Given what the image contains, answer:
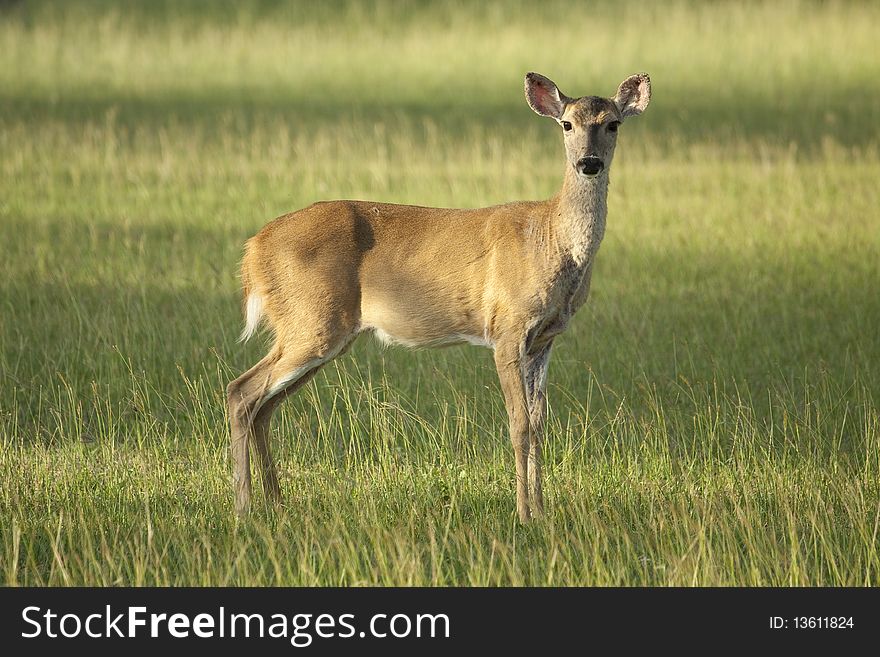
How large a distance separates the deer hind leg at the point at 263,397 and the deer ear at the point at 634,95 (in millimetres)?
1739

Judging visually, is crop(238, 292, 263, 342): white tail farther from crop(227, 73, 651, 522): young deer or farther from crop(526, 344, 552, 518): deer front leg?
crop(526, 344, 552, 518): deer front leg

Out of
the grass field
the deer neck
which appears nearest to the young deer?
the deer neck

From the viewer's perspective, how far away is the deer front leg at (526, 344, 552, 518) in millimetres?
7035

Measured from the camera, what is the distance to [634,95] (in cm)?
740

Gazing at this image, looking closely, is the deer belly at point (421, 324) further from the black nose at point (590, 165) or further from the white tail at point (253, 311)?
the black nose at point (590, 165)

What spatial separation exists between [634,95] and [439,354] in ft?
9.32

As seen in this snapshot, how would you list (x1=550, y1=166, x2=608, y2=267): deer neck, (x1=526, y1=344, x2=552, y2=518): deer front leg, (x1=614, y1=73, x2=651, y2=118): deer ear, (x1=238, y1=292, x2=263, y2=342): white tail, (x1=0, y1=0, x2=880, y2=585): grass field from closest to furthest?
(x1=0, y1=0, x2=880, y2=585): grass field
(x1=526, y1=344, x2=552, y2=518): deer front leg
(x1=550, y1=166, x2=608, y2=267): deer neck
(x1=614, y1=73, x2=651, y2=118): deer ear
(x1=238, y1=292, x2=263, y2=342): white tail

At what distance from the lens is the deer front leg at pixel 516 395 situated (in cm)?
706

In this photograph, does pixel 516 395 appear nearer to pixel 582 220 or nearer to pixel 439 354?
pixel 582 220

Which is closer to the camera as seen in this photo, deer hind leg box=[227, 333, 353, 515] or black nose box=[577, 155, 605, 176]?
black nose box=[577, 155, 605, 176]

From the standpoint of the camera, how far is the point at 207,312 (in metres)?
10.5

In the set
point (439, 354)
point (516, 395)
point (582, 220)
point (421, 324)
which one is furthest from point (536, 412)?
point (439, 354)

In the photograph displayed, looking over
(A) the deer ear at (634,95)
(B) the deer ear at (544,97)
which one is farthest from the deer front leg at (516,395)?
(A) the deer ear at (634,95)

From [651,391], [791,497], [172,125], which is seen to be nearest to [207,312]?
[651,391]
